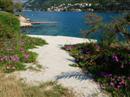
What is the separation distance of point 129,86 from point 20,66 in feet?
14.3

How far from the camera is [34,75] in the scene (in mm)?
12219

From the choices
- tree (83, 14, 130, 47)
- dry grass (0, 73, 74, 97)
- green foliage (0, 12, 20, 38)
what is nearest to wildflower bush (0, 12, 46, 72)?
green foliage (0, 12, 20, 38)

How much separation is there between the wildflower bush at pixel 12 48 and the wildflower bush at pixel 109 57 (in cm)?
204

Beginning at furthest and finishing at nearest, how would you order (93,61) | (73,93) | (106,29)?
(106,29) < (93,61) < (73,93)

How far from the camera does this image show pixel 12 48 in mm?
15922

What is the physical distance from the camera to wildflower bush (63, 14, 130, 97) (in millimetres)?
11047

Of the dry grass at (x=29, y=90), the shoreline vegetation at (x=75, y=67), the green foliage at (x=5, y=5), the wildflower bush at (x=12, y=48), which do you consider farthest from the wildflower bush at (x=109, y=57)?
the green foliage at (x=5, y=5)

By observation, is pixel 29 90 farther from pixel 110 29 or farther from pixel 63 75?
pixel 110 29

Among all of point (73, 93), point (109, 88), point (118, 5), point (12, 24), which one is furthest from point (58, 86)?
point (12, 24)

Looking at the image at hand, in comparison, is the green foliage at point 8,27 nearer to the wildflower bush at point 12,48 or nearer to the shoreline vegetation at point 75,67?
the wildflower bush at point 12,48

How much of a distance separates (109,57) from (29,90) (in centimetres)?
398

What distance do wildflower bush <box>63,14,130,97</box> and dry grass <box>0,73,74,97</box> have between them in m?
1.47

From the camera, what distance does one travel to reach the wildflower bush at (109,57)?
435 inches

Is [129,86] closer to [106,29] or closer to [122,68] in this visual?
[122,68]
